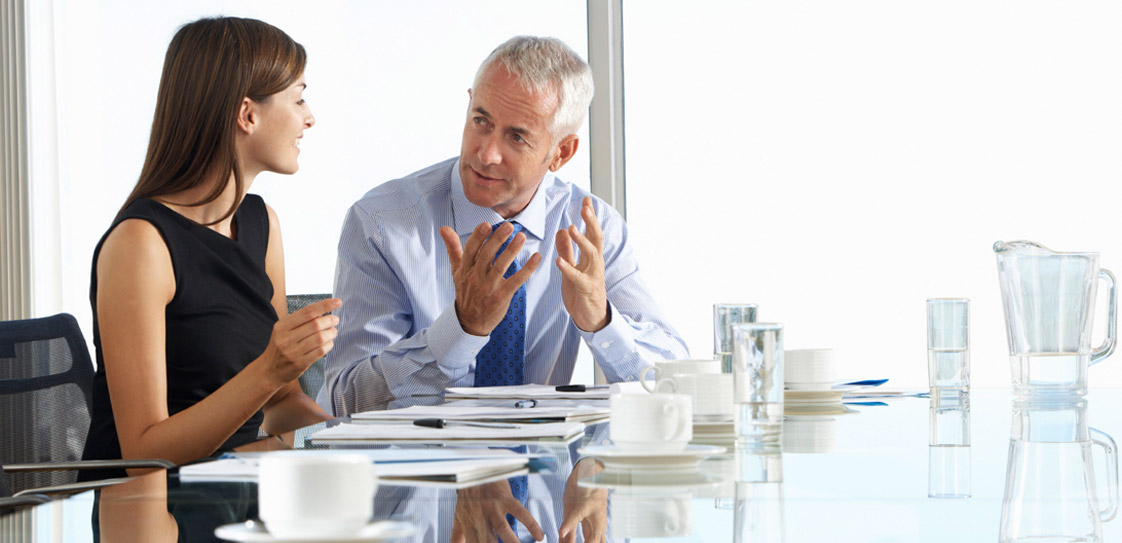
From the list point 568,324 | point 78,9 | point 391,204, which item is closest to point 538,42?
point 391,204

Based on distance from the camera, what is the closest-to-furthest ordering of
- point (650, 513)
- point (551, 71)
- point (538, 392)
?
point (650, 513), point (538, 392), point (551, 71)

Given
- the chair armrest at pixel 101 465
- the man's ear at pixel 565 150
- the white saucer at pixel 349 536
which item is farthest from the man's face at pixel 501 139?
the white saucer at pixel 349 536

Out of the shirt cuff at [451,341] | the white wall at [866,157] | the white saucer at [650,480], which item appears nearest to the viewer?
the white saucer at [650,480]

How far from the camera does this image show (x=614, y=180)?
13.0 ft

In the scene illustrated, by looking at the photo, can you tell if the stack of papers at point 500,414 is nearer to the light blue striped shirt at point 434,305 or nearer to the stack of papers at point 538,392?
the stack of papers at point 538,392

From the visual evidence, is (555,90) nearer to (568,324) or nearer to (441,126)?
(568,324)

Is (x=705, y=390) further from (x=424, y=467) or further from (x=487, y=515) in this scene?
(x=487, y=515)

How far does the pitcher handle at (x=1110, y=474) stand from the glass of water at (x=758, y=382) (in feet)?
1.05

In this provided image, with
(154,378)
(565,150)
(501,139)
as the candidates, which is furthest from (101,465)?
(565,150)

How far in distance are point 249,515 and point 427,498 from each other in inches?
5.4

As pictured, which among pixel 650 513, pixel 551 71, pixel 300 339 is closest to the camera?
pixel 650 513

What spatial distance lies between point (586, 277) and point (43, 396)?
1.04 meters

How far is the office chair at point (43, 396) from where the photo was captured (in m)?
1.89

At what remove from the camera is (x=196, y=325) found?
1907 millimetres
